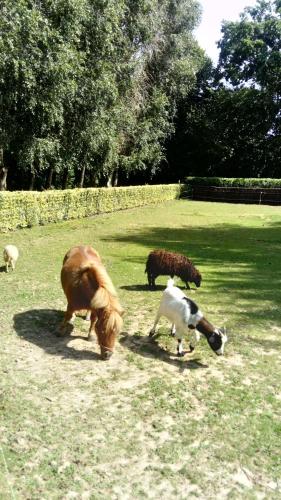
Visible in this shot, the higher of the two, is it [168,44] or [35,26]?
[168,44]

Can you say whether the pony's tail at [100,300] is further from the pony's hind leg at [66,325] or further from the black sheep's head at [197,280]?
the black sheep's head at [197,280]

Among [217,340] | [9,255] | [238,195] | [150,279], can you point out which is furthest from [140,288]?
[238,195]

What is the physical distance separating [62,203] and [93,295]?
54.5 feet

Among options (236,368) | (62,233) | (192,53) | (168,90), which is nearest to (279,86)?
(192,53)

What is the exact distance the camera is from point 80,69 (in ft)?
75.0

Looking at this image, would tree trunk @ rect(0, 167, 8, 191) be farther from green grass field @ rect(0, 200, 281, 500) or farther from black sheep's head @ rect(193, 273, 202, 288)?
black sheep's head @ rect(193, 273, 202, 288)

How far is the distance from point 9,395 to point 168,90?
36919 mm

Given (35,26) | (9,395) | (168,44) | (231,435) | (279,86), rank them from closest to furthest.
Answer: (231,435), (9,395), (35,26), (168,44), (279,86)

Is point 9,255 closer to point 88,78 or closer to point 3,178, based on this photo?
point 3,178

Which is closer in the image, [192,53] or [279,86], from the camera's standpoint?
[192,53]

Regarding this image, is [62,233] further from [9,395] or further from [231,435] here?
[231,435]

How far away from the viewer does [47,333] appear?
8.14 metres

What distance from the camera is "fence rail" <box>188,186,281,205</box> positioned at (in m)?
39.1

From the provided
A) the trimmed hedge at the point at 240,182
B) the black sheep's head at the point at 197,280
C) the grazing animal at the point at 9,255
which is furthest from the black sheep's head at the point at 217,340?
the trimmed hedge at the point at 240,182
